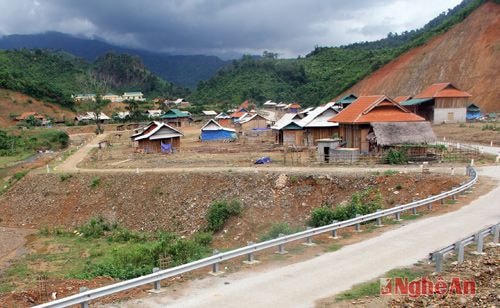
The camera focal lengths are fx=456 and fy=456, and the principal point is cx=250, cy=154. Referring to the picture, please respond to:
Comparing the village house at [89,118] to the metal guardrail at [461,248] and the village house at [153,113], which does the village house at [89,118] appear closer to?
the village house at [153,113]

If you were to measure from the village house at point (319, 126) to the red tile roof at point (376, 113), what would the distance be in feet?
21.2

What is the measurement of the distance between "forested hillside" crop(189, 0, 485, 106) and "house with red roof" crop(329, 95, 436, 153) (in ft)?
226

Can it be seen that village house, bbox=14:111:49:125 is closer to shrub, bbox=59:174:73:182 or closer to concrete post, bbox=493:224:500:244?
shrub, bbox=59:174:73:182

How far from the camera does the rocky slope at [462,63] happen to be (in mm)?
72812

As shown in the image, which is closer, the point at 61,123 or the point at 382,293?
the point at 382,293

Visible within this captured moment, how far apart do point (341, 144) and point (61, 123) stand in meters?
74.4

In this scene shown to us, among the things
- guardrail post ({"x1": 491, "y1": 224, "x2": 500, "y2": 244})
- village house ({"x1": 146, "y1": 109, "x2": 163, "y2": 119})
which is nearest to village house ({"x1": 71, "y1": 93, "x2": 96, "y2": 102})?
village house ({"x1": 146, "y1": 109, "x2": 163, "y2": 119})

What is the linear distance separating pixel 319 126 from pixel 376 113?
9.24 metres

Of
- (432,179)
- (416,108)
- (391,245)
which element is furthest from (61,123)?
(391,245)

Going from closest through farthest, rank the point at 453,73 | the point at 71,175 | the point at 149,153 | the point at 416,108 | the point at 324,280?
1. the point at 324,280
2. the point at 71,175
3. the point at 149,153
4. the point at 416,108
5. the point at 453,73

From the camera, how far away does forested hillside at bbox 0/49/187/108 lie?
105875 mm

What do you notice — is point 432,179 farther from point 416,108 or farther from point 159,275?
point 416,108

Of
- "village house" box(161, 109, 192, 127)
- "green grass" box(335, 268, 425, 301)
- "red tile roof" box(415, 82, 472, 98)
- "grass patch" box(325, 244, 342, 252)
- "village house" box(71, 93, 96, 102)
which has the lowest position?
"green grass" box(335, 268, 425, 301)

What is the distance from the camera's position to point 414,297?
8.77 m
